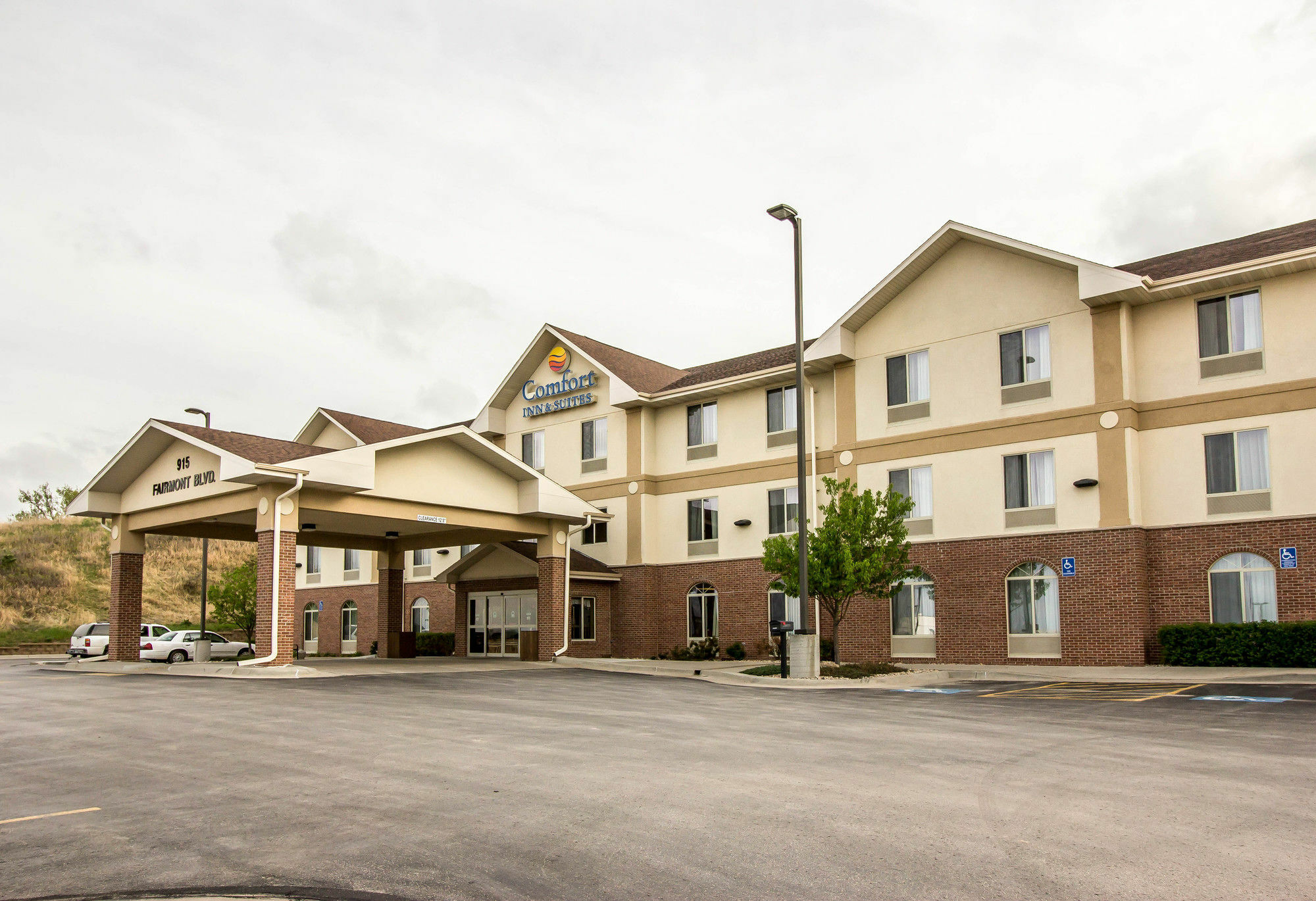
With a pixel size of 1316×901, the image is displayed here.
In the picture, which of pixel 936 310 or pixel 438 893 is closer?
pixel 438 893

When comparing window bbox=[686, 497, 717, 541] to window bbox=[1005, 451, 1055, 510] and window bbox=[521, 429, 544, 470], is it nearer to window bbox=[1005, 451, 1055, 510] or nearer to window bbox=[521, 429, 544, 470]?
window bbox=[521, 429, 544, 470]

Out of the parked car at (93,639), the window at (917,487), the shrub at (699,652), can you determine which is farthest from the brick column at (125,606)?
the window at (917,487)

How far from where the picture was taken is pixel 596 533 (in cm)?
3578

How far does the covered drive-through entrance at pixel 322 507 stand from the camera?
76.8 ft

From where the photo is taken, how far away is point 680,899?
5.35m

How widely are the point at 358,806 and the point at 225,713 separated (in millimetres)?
8104

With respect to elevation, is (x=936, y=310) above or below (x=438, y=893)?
above

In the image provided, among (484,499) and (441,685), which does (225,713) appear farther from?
(484,499)

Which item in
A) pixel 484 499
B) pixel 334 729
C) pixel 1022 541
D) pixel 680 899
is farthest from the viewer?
pixel 484 499

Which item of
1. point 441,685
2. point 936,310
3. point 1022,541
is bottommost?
point 441,685

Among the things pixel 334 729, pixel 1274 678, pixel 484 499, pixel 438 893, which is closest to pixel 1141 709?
pixel 1274 678

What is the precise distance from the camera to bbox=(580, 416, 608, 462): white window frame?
35812mm

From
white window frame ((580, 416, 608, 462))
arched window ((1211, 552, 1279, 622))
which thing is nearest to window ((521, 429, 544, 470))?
white window frame ((580, 416, 608, 462))

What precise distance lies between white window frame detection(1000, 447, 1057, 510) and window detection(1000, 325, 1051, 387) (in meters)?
1.87
